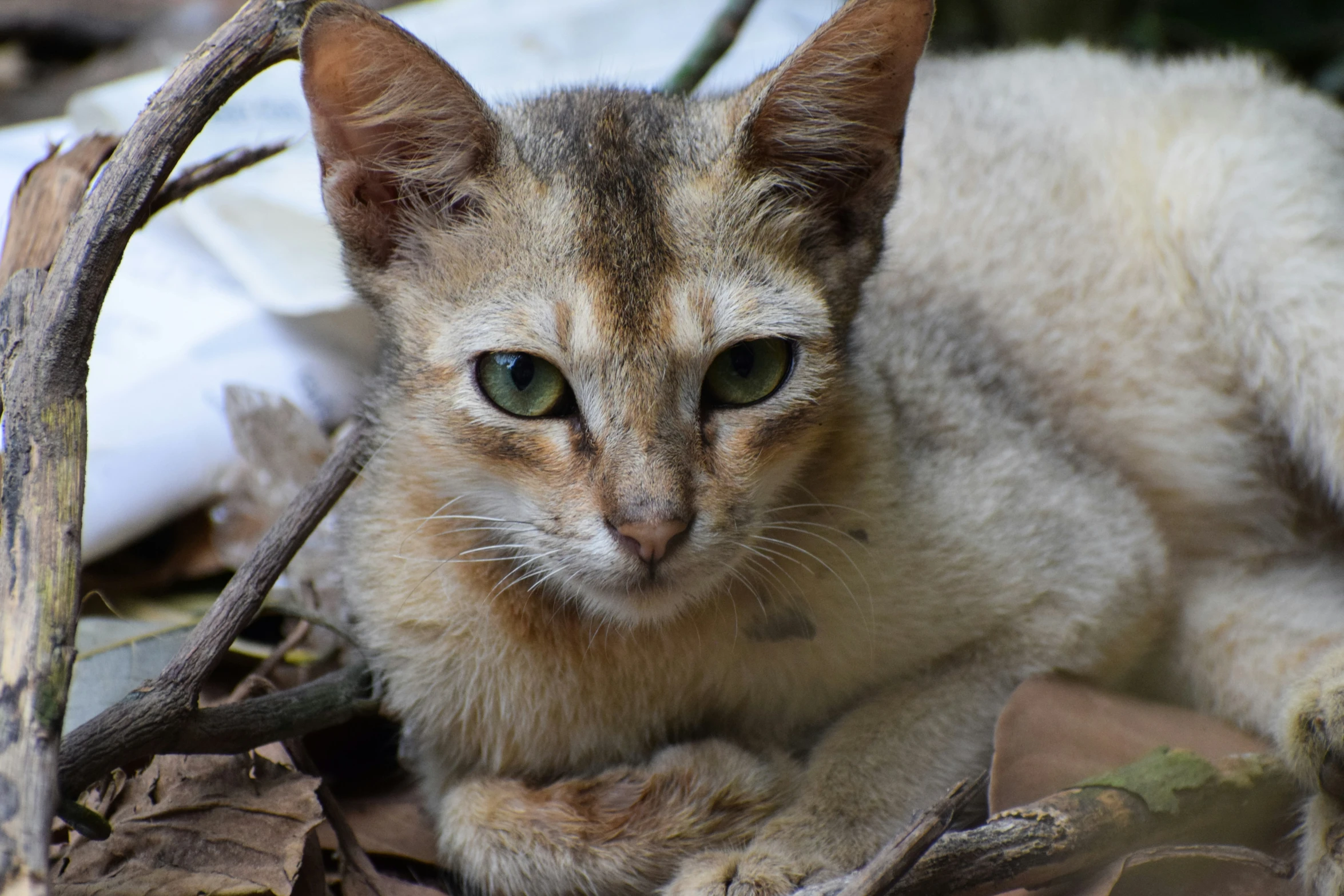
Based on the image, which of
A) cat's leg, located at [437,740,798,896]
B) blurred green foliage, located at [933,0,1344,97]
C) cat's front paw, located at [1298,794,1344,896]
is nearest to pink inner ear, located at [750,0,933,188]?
cat's leg, located at [437,740,798,896]

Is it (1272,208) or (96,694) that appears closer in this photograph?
(96,694)

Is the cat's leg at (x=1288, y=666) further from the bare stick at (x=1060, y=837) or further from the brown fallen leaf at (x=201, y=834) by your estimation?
the brown fallen leaf at (x=201, y=834)

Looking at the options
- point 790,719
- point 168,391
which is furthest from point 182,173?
point 790,719

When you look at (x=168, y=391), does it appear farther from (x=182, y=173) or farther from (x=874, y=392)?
(x=874, y=392)

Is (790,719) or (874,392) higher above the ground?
(874,392)

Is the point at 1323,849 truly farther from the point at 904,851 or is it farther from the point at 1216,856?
the point at 904,851

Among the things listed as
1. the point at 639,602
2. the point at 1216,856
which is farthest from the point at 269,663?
the point at 1216,856

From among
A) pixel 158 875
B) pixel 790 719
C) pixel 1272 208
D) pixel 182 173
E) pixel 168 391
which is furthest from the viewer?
pixel 168 391

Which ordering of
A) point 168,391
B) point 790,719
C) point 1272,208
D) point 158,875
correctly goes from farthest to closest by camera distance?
point 168,391 < point 1272,208 < point 790,719 < point 158,875
